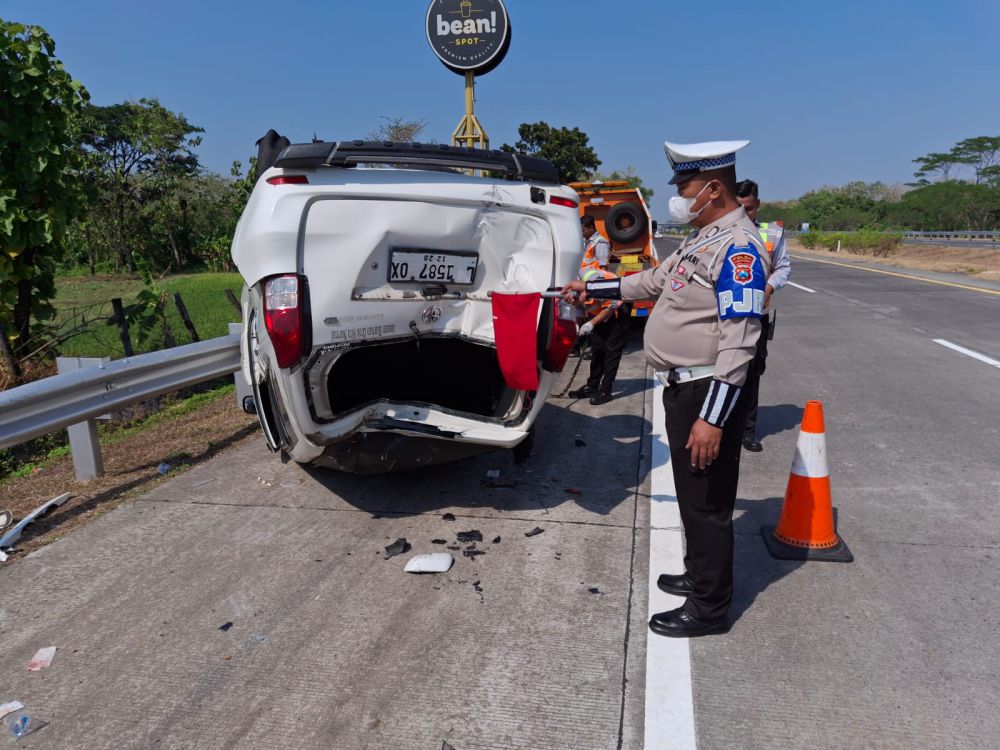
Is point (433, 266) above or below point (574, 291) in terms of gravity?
above

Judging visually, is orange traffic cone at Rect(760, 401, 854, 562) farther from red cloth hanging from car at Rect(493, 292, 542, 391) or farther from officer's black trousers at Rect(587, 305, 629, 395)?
officer's black trousers at Rect(587, 305, 629, 395)

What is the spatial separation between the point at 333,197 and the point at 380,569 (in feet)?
6.39

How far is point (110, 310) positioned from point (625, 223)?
10452mm

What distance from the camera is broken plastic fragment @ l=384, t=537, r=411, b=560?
13.3ft

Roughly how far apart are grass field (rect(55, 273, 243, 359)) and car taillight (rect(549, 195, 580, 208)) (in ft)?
16.4

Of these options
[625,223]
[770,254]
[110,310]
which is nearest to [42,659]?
[770,254]

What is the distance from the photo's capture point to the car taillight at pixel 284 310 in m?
3.65

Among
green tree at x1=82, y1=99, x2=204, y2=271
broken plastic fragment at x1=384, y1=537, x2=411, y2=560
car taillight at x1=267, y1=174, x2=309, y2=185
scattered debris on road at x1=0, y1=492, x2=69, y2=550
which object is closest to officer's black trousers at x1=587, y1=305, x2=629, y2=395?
broken plastic fragment at x1=384, y1=537, x2=411, y2=560

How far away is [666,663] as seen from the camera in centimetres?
303

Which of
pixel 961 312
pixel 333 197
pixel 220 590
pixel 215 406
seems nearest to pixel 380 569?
pixel 220 590

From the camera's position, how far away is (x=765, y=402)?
23.6 feet

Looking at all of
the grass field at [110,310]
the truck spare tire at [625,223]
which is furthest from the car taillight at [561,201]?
the truck spare tire at [625,223]

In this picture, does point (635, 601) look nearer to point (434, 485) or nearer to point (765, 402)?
point (434, 485)

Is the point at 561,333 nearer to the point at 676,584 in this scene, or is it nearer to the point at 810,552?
the point at 676,584
